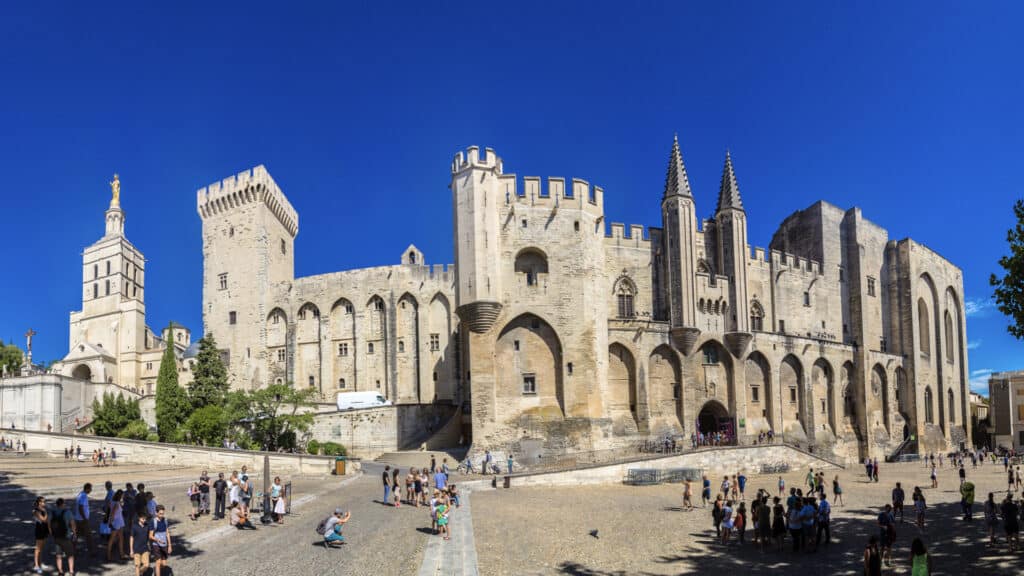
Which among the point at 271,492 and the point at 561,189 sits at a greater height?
the point at 561,189

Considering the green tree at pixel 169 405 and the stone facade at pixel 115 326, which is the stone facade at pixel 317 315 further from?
the green tree at pixel 169 405

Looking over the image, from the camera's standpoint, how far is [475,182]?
37938 millimetres

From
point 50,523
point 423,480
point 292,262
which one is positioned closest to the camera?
point 50,523

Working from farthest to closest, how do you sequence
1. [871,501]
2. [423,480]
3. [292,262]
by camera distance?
[292,262]
[871,501]
[423,480]

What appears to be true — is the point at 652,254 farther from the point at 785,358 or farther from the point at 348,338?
the point at 348,338

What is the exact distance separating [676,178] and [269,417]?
2675 centimetres

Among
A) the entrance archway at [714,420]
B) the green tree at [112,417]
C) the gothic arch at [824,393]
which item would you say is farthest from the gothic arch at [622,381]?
the green tree at [112,417]

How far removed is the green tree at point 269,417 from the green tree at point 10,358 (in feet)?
115

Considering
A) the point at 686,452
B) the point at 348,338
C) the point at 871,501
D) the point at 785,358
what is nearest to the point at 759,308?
the point at 785,358

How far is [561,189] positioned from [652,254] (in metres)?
8.83

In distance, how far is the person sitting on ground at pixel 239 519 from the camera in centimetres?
1865

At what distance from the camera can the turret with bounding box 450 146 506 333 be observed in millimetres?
37156

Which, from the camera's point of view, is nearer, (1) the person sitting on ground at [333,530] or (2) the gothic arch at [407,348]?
(1) the person sitting on ground at [333,530]

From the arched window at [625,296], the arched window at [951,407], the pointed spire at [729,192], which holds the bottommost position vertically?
the arched window at [951,407]
